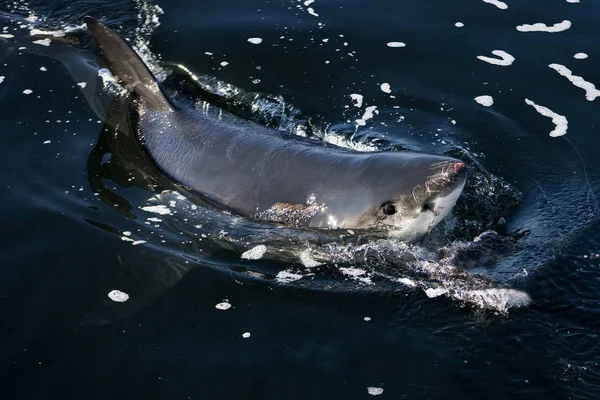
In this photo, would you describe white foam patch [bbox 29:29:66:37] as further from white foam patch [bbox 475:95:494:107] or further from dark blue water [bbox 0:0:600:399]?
white foam patch [bbox 475:95:494:107]

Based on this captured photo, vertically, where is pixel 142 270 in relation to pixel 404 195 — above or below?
below

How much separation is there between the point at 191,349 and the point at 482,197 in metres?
3.36

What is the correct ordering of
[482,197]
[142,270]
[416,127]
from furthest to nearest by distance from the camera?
[416,127]
[482,197]
[142,270]

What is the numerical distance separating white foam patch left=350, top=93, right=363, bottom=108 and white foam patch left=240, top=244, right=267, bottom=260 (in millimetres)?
3206

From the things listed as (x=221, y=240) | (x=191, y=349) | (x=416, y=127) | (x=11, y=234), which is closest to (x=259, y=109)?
(x=416, y=127)

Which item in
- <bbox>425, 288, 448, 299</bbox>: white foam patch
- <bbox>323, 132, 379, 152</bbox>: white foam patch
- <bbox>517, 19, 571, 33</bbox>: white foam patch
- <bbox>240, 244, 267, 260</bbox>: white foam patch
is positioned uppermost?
<bbox>517, 19, 571, 33</bbox>: white foam patch

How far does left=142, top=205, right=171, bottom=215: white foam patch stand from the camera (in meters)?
7.43

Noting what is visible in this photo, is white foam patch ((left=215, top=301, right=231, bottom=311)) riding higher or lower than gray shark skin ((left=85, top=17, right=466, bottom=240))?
lower

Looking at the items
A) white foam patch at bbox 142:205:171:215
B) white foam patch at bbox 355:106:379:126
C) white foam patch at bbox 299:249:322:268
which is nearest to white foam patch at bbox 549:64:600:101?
white foam patch at bbox 355:106:379:126

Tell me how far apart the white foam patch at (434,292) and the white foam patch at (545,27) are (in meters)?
5.77

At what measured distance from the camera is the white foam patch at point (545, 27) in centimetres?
1089

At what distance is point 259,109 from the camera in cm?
945

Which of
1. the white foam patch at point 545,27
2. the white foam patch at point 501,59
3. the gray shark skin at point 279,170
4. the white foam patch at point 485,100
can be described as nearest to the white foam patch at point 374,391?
the gray shark skin at point 279,170

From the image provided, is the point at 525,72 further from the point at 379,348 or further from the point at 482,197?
the point at 379,348
